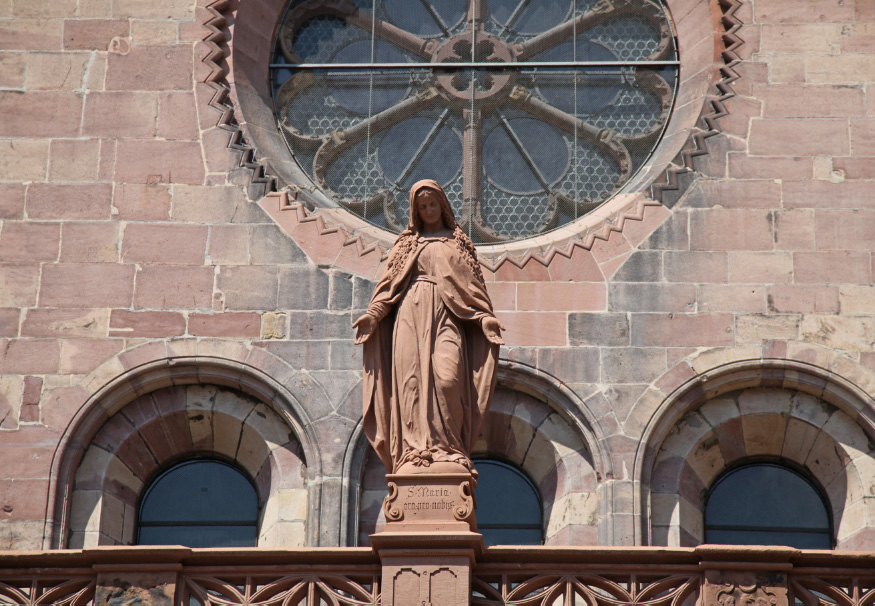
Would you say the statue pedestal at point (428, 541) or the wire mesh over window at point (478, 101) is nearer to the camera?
the statue pedestal at point (428, 541)

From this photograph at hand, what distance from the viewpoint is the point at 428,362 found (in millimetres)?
14141

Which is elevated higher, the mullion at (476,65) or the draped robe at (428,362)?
the mullion at (476,65)

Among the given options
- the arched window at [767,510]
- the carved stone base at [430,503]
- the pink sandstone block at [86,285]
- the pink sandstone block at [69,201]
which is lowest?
the carved stone base at [430,503]

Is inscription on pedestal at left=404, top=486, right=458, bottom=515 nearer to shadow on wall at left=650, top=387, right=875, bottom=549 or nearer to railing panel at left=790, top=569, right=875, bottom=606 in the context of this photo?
railing panel at left=790, top=569, right=875, bottom=606

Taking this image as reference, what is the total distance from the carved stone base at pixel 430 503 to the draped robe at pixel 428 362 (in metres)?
0.18

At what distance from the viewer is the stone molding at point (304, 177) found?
719 inches

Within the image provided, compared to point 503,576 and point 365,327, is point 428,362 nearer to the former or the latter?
point 365,327

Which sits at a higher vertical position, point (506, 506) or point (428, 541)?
point (506, 506)

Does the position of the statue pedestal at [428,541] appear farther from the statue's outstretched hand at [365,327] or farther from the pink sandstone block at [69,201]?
the pink sandstone block at [69,201]

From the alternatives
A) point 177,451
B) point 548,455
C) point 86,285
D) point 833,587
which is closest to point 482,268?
point 548,455

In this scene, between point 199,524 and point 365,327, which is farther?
point 199,524

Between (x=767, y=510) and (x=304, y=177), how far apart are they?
224 inches

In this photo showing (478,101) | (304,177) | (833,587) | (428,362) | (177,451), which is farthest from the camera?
(478,101)

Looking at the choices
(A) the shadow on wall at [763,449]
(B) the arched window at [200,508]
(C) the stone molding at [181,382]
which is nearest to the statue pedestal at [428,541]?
(C) the stone molding at [181,382]
